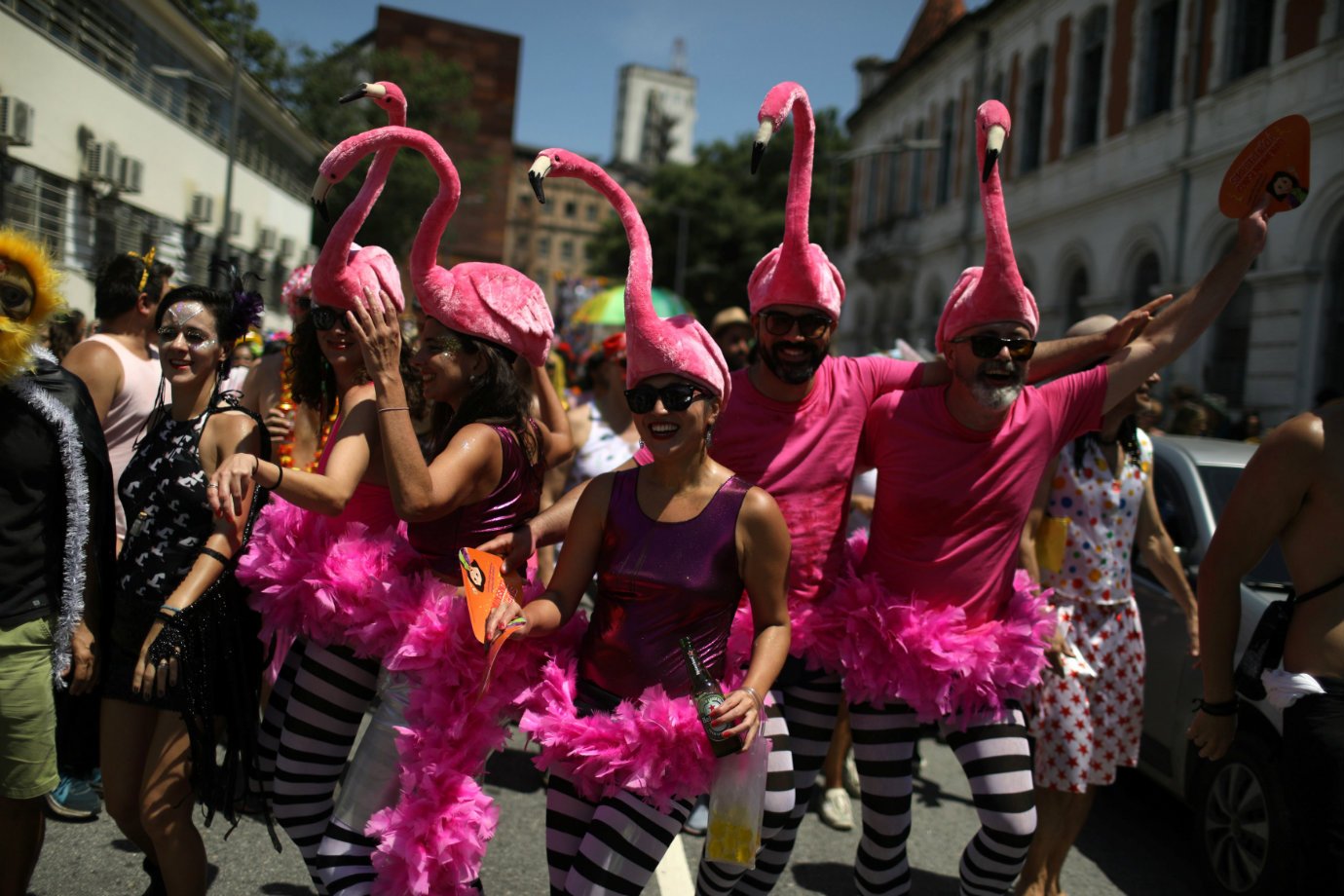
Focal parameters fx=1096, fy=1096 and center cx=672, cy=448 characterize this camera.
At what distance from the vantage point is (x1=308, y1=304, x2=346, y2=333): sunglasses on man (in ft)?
10.9

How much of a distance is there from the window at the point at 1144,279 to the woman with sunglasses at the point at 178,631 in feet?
65.1

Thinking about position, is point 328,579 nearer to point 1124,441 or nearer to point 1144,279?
point 1124,441

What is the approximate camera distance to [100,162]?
1669 centimetres

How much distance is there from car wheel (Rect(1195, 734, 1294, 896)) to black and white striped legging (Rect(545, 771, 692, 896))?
7.80 feet

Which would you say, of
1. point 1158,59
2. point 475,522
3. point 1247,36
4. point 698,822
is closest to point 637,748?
point 475,522

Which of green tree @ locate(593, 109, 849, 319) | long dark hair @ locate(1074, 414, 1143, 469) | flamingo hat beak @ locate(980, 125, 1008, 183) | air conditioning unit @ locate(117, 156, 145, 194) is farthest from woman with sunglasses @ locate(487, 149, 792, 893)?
green tree @ locate(593, 109, 849, 319)

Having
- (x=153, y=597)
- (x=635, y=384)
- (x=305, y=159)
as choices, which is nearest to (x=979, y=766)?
(x=635, y=384)

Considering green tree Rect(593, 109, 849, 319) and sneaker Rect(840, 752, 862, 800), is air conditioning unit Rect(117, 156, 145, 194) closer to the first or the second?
sneaker Rect(840, 752, 862, 800)

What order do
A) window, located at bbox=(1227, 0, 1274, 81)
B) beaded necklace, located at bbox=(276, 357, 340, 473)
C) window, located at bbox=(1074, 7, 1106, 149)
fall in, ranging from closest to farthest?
beaded necklace, located at bbox=(276, 357, 340, 473), window, located at bbox=(1227, 0, 1274, 81), window, located at bbox=(1074, 7, 1106, 149)

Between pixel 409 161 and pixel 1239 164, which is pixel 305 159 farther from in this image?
pixel 1239 164

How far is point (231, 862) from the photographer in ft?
13.2

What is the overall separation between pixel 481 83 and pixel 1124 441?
57.2 metres

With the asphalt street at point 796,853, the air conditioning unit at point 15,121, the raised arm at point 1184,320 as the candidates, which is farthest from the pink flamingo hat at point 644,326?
the air conditioning unit at point 15,121


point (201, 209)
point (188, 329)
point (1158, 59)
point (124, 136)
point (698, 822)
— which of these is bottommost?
point (698, 822)
